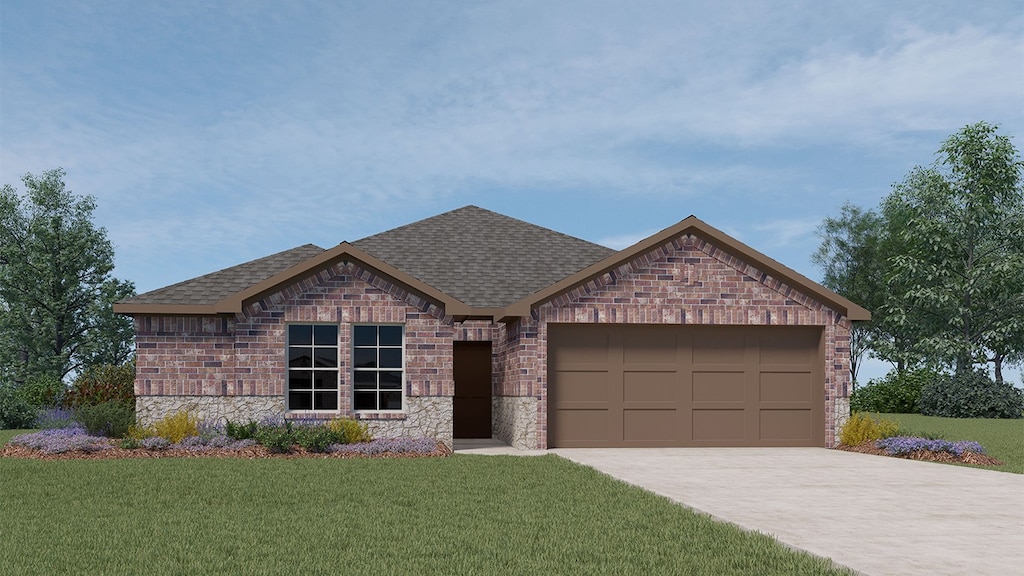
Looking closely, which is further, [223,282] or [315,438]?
[223,282]

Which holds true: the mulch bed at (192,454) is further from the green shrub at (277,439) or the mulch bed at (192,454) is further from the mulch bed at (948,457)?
the mulch bed at (948,457)

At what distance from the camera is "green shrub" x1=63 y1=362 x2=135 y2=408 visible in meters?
26.3

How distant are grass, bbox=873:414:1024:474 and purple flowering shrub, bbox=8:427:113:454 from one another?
1651cm

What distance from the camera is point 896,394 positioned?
41812 millimetres

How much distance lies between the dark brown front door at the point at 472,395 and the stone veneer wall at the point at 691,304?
8.51 ft

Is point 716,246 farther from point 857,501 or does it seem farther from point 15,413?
point 15,413

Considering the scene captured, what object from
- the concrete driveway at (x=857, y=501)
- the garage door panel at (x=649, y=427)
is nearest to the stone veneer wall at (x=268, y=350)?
the concrete driveway at (x=857, y=501)

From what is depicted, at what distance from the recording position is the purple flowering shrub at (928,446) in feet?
62.2

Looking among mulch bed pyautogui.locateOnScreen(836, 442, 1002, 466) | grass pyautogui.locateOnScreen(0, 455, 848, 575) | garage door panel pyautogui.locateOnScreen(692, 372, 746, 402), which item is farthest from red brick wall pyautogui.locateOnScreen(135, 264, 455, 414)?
mulch bed pyautogui.locateOnScreen(836, 442, 1002, 466)

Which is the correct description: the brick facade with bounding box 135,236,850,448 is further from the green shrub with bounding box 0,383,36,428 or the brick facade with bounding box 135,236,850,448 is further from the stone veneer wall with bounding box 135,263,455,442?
the green shrub with bounding box 0,383,36,428

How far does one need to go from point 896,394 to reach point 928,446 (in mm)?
24014

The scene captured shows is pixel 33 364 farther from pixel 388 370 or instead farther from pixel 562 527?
pixel 562 527

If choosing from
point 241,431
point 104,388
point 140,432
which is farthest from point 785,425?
point 104,388

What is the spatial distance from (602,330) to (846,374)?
5545 mm
